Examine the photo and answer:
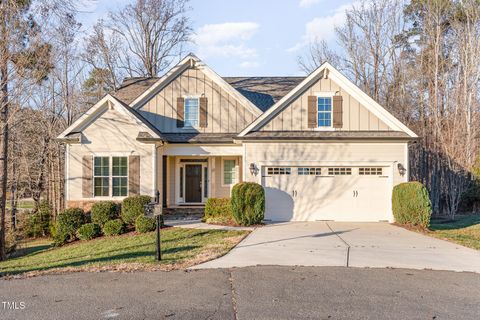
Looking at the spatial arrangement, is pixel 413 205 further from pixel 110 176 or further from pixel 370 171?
pixel 110 176

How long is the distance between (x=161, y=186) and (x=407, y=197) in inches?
363

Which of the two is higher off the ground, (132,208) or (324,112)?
(324,112)

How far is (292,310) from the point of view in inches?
206

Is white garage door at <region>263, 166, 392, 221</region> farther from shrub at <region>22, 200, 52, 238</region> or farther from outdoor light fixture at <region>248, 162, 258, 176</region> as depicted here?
shrub at <region>22, 200, 52, 238</region>

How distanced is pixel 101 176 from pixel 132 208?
229 centimetres

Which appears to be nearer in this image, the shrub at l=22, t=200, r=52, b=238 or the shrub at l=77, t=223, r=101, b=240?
the shrub at l=77, t=223, r=101, b=240

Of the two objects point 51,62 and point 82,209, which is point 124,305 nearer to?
point 82,209

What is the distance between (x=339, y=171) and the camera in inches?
577

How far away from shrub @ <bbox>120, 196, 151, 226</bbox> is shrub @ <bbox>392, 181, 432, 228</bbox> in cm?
900

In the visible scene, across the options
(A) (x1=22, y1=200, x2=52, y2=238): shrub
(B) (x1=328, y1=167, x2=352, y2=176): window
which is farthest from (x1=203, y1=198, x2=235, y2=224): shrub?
→ (A) (x1=22, y1=200, x2=52, y2=238): shrub

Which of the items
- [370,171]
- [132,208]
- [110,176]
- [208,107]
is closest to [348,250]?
[370,171]

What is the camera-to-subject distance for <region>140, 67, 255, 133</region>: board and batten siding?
16.4 meters

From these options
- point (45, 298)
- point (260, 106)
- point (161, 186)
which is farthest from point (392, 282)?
point (260, 106)

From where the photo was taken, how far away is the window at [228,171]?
1731cm
